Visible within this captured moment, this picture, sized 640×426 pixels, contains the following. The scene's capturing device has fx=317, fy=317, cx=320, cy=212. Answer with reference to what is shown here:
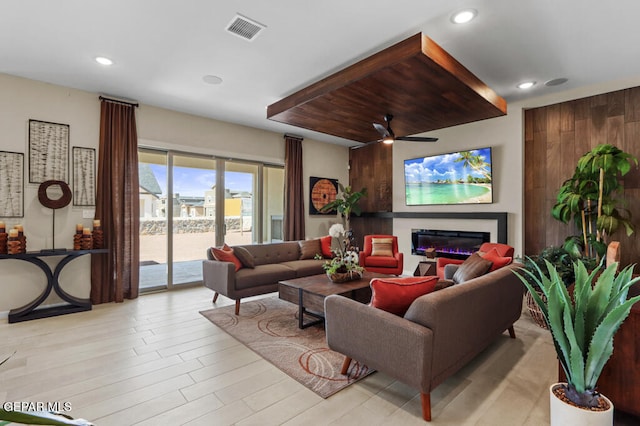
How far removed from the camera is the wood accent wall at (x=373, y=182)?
7070 millimetres

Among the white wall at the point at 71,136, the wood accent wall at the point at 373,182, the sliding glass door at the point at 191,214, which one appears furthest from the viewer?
the wood accent wall at the point at 373,182

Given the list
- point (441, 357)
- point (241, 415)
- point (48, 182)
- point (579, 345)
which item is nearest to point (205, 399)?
point (241, 415)

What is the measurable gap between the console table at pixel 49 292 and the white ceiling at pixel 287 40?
2204mm

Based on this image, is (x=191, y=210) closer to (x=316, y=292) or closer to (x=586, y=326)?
(x=316, y=292)

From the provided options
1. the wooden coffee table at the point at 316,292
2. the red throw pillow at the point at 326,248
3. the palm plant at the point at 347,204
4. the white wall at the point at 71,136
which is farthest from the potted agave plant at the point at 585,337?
the palm plant at the point at 347,204

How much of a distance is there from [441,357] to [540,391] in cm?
94

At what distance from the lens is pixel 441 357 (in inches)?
80.0

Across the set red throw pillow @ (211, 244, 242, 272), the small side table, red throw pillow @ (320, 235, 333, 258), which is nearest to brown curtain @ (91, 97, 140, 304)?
red throw pillow @ (211, 244, 242, 272)

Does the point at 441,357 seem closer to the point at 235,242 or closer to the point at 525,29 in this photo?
the point at 525,29

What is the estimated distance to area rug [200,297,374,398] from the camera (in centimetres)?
246

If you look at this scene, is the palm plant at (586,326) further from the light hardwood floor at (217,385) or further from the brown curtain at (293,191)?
the brown curtain at (293,191)

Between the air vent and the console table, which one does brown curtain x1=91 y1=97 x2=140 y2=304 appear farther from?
the air vent

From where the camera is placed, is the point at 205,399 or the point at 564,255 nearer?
the point at 205,399

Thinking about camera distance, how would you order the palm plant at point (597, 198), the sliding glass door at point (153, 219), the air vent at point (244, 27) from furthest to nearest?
the sliding glass door at point (153, 219), the palm plant at point (597, 198), the air vent at point (244, 27)
